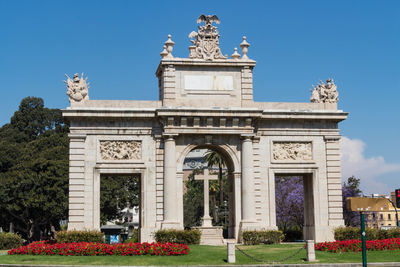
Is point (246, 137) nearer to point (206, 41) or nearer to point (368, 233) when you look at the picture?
point (206, 41)

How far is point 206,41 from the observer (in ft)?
106

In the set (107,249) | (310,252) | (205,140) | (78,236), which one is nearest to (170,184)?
(205,140)

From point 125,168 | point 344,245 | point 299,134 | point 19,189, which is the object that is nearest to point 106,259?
point 125,168

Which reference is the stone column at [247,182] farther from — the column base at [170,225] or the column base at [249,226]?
the column base at [170,225]

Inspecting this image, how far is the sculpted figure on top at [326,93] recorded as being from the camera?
33.4 meters

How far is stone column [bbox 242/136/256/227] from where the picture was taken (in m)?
31.1

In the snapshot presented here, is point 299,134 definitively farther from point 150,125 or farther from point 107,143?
point 107,143

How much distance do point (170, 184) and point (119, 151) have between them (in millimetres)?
3611

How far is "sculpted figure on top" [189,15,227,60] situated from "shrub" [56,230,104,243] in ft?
38.8

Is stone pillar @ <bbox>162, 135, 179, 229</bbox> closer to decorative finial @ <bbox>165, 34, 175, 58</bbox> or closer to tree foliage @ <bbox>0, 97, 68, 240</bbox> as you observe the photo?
decorative finial @ <bbox>165, 34, 175, 58</bbox>

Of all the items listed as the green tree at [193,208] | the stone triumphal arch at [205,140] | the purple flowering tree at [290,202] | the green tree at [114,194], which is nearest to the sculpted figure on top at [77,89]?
the stone triumphal arch at [205,140]

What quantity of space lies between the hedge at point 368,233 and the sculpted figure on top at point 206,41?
12.4 metres

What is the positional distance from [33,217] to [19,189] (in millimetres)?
3559

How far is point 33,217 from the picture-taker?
49.4 metres
